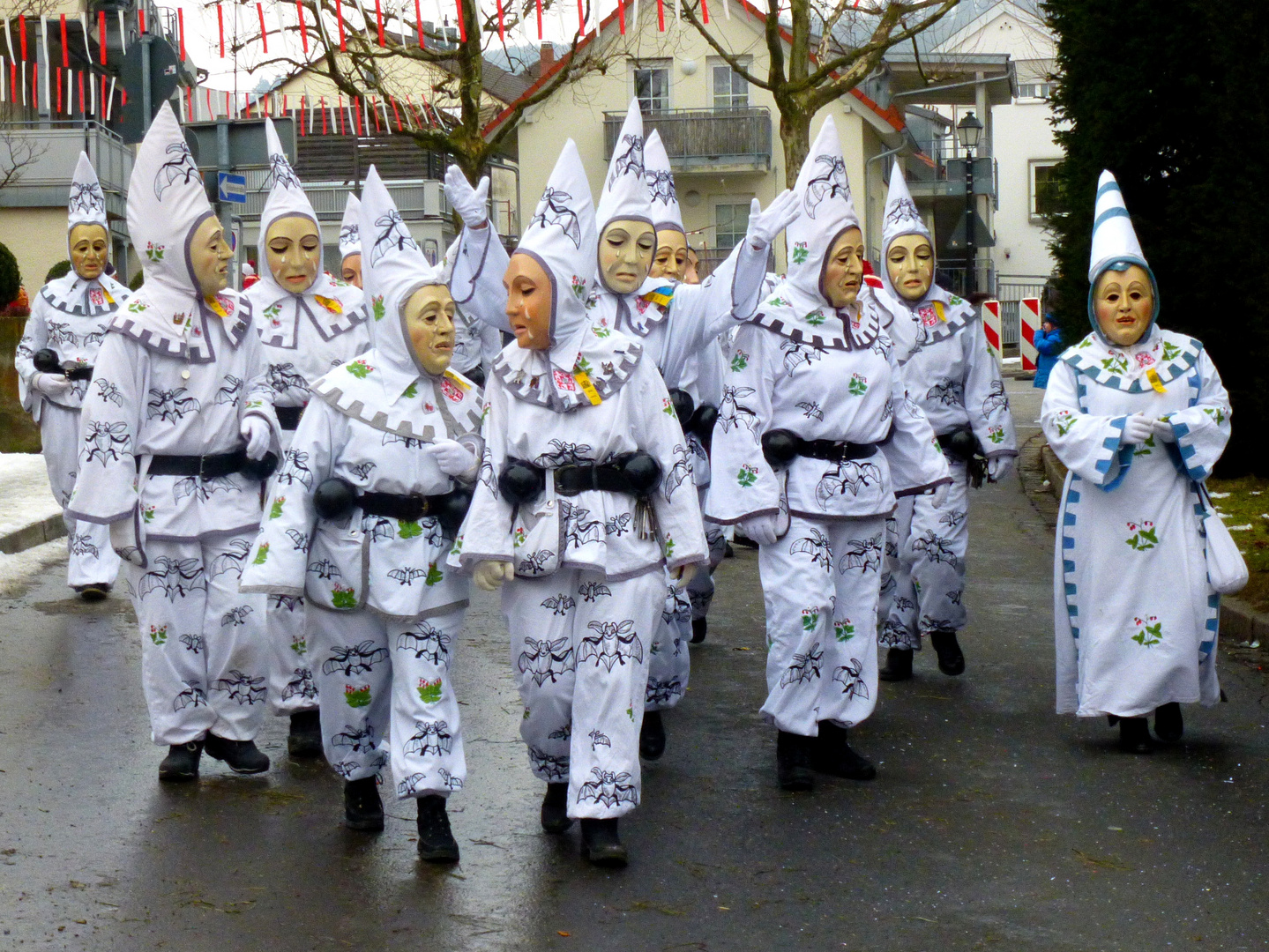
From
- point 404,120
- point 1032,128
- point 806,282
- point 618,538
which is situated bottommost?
point 618,538

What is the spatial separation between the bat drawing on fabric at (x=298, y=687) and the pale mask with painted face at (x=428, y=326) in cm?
189

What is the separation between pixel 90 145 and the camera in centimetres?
2959

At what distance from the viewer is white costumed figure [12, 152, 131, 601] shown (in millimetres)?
10219

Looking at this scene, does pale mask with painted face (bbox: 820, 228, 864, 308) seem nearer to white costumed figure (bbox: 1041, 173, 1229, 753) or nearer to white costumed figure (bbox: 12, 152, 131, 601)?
white costumed figure (bbox: 1041, 173, 1229, 753)

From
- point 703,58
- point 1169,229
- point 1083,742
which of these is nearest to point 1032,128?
point 703,58

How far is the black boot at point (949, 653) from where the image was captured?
8234mm

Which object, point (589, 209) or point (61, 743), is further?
point (61, 743)

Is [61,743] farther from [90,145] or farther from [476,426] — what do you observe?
[90,145]

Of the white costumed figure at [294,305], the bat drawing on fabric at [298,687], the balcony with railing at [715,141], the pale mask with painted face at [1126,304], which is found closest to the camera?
the pale mask with painted face at [1126,304]

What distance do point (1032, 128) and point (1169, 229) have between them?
43.2 meters

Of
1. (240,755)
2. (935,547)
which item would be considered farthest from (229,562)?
(935,547)

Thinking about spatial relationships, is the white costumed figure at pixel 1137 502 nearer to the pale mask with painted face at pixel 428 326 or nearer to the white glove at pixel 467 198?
the white glove at pixel 467 198

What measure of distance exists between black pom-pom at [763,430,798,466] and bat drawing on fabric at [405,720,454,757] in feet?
5.44

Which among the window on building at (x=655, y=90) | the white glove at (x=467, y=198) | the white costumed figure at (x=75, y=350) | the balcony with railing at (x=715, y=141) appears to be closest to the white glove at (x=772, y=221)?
the white glove at (x=467, y=198)
